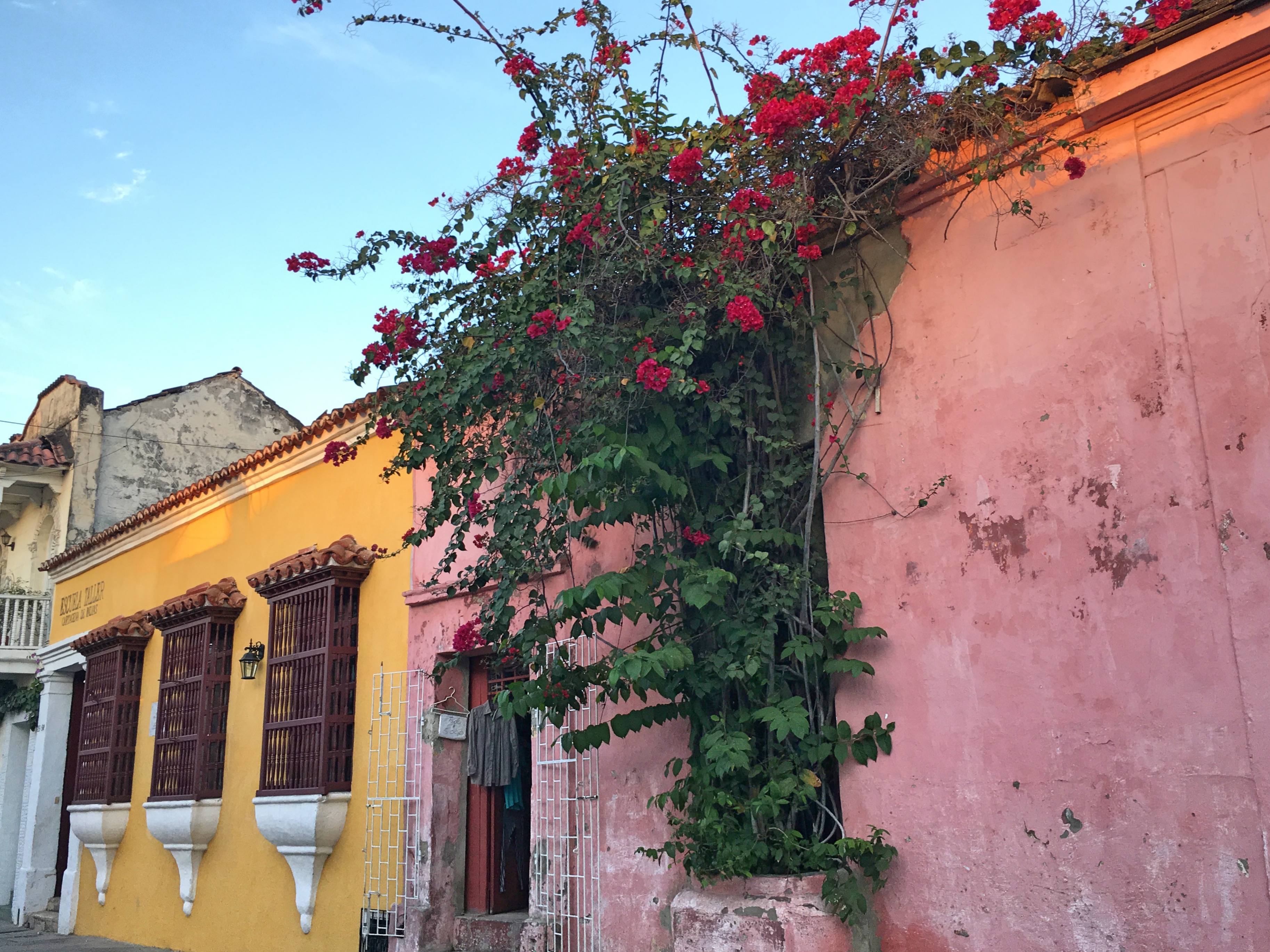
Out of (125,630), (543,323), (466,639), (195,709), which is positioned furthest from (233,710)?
(543,323)

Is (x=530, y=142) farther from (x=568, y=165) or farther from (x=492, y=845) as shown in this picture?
(x=492, y=845)

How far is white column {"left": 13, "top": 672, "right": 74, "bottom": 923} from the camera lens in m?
13.5

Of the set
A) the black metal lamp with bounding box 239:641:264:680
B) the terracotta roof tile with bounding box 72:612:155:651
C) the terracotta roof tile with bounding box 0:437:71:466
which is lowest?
the black metal lamp with bounding box 239:641:264:680

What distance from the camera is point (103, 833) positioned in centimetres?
1190

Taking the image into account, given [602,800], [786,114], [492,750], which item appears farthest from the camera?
[492,750]

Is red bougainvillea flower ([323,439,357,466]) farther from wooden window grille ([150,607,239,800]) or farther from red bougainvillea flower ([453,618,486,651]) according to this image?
wooden window grille ([150,607,239,800])

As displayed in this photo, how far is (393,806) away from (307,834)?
0.96m

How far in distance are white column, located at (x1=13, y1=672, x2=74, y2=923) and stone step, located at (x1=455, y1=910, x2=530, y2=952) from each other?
356 inches

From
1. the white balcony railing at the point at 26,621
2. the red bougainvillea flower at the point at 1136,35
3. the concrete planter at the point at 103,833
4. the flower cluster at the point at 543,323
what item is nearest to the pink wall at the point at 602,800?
the flower cluster at the point at 543,323

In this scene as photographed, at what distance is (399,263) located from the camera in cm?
607

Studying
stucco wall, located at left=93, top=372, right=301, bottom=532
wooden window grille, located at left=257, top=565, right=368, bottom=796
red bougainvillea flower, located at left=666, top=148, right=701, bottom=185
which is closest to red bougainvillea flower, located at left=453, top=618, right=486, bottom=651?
red bougainvillea flower, located at left=666, top=148, right=701, bottom=185

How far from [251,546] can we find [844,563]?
7.34 m

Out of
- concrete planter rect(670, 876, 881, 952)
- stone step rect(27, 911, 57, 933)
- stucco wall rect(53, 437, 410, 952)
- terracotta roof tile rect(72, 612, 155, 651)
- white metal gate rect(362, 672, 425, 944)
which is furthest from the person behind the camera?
stone step rect(27, 911, 57, 933)

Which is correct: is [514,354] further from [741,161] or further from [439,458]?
[741,161]
